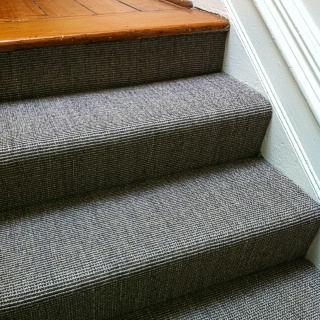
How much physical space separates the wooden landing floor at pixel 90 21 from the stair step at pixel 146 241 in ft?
1.40

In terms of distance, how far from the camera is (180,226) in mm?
938

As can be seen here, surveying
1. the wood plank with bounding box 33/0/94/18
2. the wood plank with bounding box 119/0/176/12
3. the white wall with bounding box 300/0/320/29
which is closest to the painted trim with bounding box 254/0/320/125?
the white wall with bounding box 300/0/320/29

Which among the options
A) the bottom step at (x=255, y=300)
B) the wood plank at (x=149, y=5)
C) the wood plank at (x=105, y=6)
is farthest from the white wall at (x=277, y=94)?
the wood plank at (x=105, y=6)

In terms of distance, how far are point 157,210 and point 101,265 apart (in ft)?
0.68

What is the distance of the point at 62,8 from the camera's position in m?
1.41

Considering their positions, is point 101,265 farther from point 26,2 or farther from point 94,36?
point 26,2

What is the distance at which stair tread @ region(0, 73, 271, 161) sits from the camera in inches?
37.5

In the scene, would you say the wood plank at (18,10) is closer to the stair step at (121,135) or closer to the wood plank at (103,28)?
the wood plank at (103,28)

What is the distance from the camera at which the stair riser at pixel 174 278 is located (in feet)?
2.68

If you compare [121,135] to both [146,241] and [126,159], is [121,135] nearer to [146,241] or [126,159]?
[126,159]

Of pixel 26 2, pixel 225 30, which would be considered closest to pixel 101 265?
pixel 225 30

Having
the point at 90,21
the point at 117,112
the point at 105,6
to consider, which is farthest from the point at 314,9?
the point at 105,6

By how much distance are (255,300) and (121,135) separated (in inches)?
20.3

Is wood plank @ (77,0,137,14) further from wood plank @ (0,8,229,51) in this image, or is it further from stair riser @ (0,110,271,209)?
stair riser @ (0,110,271,209)
